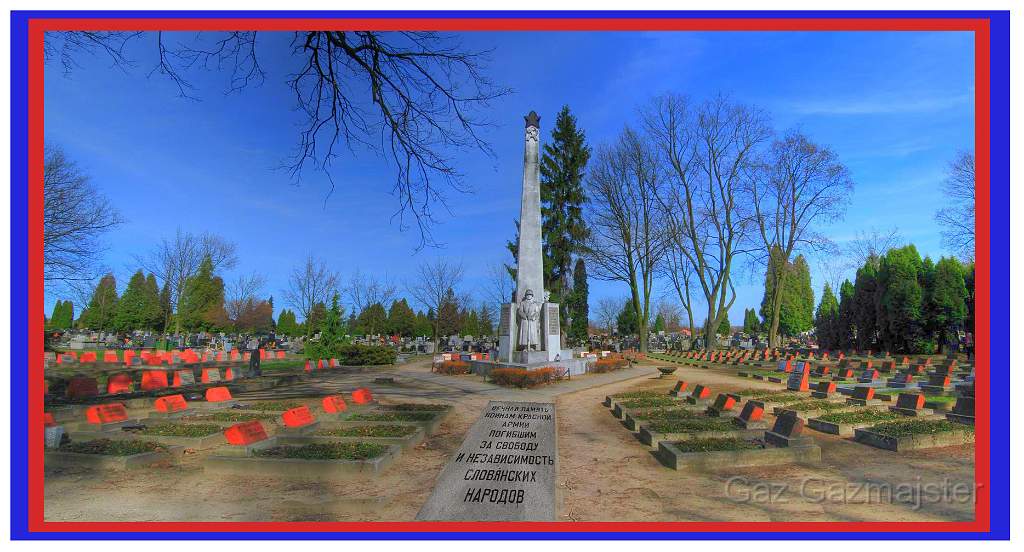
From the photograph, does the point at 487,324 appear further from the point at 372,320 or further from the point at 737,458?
the point at 737,458

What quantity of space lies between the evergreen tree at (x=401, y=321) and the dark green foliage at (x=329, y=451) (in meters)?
44.5

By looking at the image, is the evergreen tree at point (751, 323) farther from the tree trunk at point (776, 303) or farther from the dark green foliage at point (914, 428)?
the dark green foliage at point (914, 428)

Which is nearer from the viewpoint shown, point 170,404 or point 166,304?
point 170,404

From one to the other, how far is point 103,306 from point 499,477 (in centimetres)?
5141

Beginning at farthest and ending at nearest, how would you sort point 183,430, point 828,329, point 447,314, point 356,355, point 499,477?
1. point 447,314
2. point 828,329
3. point 356,355
4. point 183,430
5. point 499,477

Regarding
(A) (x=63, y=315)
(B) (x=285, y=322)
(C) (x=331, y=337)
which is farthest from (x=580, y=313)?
(A) (x=63, y=315)

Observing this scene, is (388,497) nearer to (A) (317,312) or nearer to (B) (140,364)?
(B) (140,364)

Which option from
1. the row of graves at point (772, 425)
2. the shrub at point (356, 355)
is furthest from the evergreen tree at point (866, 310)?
the shrub at point (356, 355)

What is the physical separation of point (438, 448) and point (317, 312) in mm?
36541

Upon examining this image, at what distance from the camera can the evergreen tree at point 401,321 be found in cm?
4997

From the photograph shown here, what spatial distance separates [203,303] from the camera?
138 ft

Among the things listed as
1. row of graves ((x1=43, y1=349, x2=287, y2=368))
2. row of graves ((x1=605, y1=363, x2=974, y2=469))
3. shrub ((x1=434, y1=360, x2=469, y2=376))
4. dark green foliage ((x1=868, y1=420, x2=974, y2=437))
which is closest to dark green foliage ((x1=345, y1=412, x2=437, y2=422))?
row of graves ((x1=605, y1=363, x2=974, y2=469))
